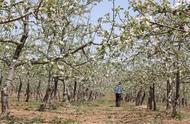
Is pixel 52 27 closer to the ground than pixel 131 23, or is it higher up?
higher up

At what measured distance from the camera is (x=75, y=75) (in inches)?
1378

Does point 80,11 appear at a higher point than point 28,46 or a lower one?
higher

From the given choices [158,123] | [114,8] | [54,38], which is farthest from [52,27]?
[158,123]

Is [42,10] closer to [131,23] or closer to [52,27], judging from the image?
[131,23]

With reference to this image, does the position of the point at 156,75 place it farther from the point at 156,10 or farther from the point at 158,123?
the point at 156,10

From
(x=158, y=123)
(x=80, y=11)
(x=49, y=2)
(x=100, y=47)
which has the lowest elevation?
(x=158, y=123)

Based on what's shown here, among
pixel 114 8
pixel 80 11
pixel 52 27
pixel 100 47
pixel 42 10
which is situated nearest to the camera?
pixel 42 10

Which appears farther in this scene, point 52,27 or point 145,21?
point 52,27

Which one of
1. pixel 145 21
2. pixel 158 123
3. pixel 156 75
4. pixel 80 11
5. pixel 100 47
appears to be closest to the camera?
pixel 145 21

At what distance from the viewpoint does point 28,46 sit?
28641mm

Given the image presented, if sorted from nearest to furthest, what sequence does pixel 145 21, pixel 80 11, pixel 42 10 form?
pixel 145 21 → pixel 42 10 → pixel 80 11

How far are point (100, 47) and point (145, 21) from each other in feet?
10.2

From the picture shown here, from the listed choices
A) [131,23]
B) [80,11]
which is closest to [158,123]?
[80,11]

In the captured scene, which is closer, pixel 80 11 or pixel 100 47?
pixel 100 47
